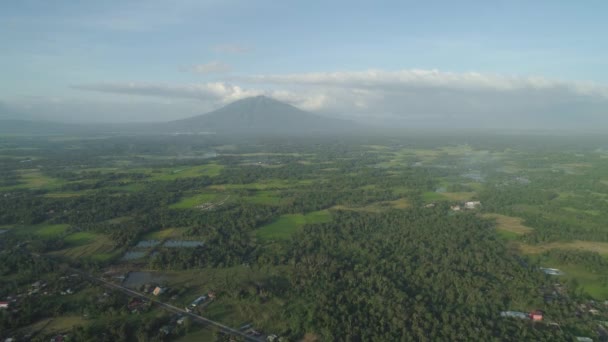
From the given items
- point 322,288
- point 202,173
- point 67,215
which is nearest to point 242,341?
point 322,288

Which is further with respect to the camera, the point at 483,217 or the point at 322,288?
the point at 483,217

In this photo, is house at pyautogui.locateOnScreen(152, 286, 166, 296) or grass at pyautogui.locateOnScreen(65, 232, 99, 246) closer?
house at pyautogui.locateOnScreen(152, 286, 166, 296)

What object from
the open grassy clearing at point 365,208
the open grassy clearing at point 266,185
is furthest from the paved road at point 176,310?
the open grassy clearing at point 266,185

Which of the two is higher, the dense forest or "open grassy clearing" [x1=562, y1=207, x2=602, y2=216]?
"open grassy clearing" [x1=562, y1=207, x2=602, y2=216]

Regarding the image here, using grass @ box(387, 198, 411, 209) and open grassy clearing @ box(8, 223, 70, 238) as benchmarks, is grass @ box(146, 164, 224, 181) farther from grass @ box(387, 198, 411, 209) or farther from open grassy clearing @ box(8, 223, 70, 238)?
grass @ box(387, 198, 411, 209)

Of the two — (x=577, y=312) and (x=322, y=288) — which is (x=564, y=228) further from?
(x=322, y=288)

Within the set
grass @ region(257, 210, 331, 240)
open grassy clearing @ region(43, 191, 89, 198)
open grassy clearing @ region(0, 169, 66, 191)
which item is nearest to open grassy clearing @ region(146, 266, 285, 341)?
grass @ region(257, 210, 331, 240)
